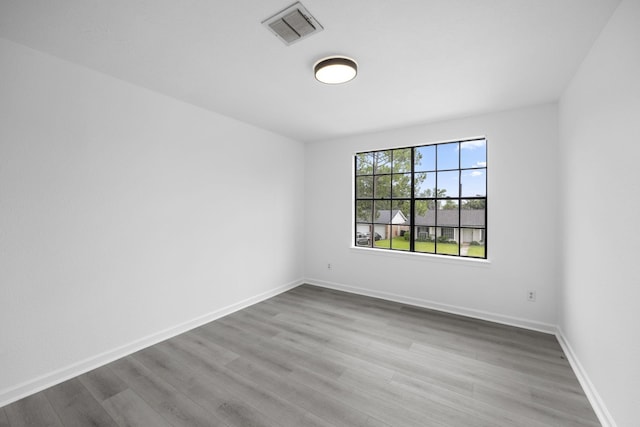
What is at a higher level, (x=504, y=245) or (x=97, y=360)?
(x=504, y=245)

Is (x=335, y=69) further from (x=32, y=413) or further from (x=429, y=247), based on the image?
(x=32, y=413)

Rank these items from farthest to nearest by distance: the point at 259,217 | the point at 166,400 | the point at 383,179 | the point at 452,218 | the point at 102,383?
the point at 383,179
the point at 259,217
the point at 452,218
the point at 102,383
the point at 166,400

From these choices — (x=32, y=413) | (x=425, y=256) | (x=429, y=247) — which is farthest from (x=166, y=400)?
(x=429, y=247)

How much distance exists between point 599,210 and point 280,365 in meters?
2.78

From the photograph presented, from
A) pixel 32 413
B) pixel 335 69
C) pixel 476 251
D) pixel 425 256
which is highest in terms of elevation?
pixel 335 69

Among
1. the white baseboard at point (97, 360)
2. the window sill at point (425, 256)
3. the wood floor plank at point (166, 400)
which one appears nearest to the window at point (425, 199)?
the window sill at point (425, 256)

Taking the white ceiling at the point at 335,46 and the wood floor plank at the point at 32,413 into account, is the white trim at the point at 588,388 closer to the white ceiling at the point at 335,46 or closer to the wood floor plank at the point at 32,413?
the white ceiling at the point at 335,46

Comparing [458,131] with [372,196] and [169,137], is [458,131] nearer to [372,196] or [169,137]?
[372,196]

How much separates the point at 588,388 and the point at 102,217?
Answer: 4.25 meters

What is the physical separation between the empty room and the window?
0.13 feet

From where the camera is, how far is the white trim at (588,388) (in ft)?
5.49

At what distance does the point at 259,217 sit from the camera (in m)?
4.04

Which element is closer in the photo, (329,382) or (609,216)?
(609,216)

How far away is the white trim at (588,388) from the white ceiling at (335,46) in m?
2.50
